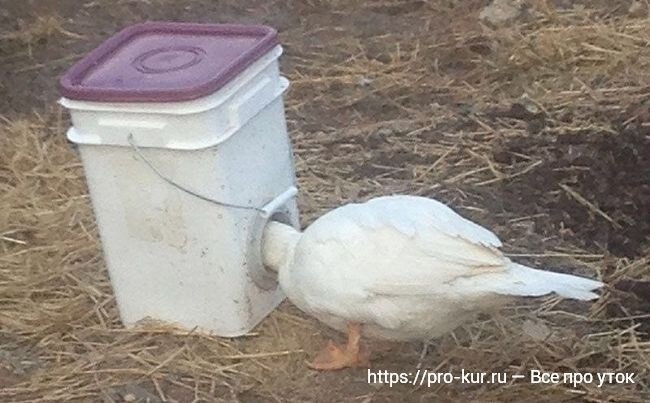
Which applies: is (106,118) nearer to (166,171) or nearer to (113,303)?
→ (166,171)

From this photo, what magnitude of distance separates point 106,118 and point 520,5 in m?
2.38

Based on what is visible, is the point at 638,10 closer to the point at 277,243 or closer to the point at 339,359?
the point at 277,243

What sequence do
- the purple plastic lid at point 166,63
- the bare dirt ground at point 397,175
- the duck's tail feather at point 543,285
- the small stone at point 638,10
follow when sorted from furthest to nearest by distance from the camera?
the small stone at point 638,10
the bare dirt ground at point 397,175
the purple plastic lid at point 166,63
the duck's tail feather at point 543,285

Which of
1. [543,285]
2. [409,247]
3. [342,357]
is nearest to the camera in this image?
[543,285]

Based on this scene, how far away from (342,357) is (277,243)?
0.95ft

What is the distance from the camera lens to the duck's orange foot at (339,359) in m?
2.64

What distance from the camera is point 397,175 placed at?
11.8 feet

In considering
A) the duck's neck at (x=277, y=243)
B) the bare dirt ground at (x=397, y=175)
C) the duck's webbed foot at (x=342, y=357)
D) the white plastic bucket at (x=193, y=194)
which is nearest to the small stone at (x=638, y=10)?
the bare dirt ground at (x=397, y=175)

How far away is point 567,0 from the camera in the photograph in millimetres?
4707

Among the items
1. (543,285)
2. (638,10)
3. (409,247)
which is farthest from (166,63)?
(638,10)

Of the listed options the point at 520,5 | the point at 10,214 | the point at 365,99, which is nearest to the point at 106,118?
the point at 10,214

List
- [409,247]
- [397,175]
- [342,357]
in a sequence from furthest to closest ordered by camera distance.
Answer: [397,175] → [342,357] → [409,247]

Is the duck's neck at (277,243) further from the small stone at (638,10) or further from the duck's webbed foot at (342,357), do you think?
the small stone at (638,10)

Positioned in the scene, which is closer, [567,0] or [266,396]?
[266,396]
